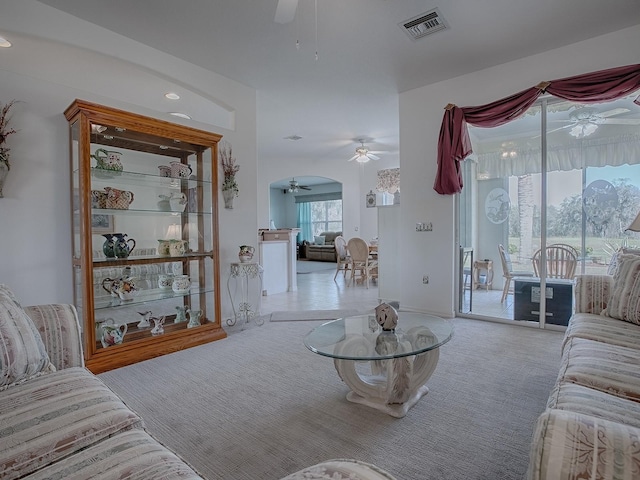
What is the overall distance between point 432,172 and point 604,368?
310 centimetres

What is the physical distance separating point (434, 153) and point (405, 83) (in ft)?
3.01

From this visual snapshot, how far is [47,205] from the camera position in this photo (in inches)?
108

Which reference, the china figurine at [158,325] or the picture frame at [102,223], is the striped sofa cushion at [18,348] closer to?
the picture frame at [102,223]

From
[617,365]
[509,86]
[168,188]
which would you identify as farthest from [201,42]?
[617,365]

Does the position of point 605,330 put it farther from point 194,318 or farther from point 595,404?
point 194,318

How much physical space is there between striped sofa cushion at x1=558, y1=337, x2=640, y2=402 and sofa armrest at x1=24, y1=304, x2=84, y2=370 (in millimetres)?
2287

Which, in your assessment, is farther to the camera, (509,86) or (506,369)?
(509,86)

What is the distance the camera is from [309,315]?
14.5ft

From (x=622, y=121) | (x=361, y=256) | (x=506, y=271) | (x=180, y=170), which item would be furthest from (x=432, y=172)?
(x=180, y=170)

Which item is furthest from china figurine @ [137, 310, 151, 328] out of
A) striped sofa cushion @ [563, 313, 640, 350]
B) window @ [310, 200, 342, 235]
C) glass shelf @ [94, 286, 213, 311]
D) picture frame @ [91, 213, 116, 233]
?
window @ [310, 200, 342, 235]

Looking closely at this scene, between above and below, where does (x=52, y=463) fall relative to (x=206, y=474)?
above

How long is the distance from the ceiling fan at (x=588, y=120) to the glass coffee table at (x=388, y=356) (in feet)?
9.27

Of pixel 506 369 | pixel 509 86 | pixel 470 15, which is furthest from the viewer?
pixel 509 86

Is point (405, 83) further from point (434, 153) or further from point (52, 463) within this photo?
point (52, 463)
